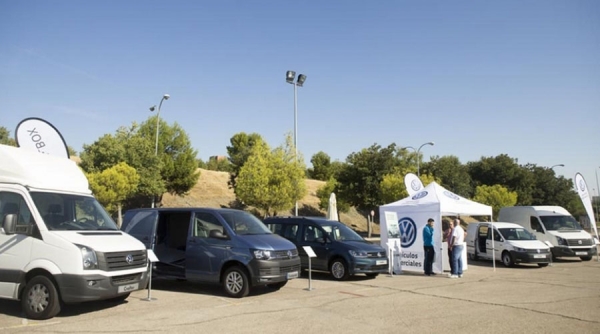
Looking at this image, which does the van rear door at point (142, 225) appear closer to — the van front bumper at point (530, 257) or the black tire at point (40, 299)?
the black tire at point (40, 299)

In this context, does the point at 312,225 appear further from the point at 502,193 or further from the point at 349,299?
the point at 502,193

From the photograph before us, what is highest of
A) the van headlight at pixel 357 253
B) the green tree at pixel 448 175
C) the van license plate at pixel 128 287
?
the green tree at pixel 448 175

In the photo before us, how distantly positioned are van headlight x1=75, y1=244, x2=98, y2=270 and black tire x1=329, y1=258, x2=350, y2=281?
6992mm

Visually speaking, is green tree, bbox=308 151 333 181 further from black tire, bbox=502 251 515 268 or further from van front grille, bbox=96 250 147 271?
van front grille, bbox=96 250 147 271

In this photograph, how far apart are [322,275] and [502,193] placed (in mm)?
42622

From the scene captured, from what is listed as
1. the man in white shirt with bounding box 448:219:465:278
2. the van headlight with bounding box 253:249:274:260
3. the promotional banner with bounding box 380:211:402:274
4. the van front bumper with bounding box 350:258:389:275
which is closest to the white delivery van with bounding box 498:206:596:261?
the man in white shirt with bounding box 448:219:465:278

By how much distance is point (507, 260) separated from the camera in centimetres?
1709

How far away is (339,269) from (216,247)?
415 centimetres

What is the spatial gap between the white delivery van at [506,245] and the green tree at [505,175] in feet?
167

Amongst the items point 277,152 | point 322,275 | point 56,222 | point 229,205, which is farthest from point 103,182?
point 56,222

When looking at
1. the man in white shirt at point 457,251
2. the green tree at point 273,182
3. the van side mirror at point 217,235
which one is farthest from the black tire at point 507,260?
the green tree at point 273,182

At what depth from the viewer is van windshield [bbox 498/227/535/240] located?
17.5m

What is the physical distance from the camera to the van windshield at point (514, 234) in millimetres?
17531

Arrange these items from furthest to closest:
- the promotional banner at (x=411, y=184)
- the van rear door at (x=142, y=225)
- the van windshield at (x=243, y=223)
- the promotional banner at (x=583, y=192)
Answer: the promotional banner at (x=583, y=192)
the promotional banner at (x=411, y=184)
the van rear door at (x=142, y=225)
the van windshield at (x=243, y=223)
